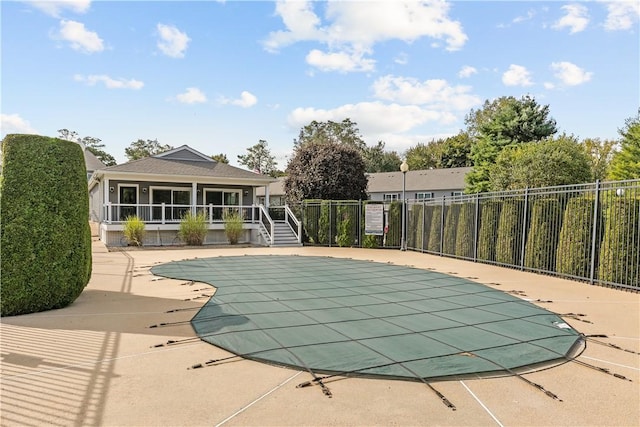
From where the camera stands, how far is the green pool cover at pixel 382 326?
3.80m

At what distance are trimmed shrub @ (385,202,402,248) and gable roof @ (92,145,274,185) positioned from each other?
6.83m

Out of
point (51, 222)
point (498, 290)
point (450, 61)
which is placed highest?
point (450, 61)

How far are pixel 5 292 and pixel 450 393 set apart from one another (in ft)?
18.9

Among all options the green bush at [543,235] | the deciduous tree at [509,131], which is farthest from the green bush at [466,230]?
the deciduous tree at [509,131]

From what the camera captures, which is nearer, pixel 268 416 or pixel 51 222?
pixel 268 416

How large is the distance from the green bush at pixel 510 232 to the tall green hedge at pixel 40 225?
33.1 feet

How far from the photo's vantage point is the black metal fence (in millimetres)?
7918

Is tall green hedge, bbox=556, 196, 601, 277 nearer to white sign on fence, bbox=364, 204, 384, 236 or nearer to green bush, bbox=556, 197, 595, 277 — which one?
green bush, bbox=556, 197, 595, 277

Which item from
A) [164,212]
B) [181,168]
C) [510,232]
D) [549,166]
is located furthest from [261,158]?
[510,232]

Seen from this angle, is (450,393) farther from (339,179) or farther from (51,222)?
(339,179)

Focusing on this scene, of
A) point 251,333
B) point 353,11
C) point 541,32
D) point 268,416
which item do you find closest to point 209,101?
point 353,11

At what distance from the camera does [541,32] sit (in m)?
11.3

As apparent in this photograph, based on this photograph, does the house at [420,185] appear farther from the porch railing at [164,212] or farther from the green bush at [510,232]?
the green bush at [510,232]

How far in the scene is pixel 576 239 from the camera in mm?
8875
